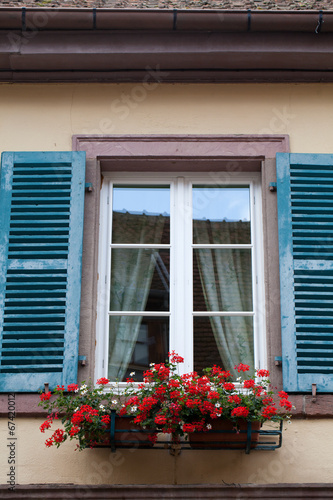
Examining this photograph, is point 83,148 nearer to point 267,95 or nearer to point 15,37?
point 15,37

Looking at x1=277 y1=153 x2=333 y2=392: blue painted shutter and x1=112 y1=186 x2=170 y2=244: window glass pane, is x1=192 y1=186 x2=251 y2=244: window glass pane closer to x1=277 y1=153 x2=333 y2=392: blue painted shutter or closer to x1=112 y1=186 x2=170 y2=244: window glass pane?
x1=112 y1=186 x2=170 y2=244: window glass pane

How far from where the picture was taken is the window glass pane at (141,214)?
6.09 metres

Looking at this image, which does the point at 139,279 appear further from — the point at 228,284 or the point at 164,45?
the point at 164,45

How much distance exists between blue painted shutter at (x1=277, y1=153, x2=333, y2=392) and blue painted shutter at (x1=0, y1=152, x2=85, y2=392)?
1.37m

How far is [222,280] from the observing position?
234 inches

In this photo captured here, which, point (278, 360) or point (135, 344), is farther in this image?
point (135, 344)

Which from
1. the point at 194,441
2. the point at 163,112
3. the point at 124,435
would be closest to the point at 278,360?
the point at 194,441

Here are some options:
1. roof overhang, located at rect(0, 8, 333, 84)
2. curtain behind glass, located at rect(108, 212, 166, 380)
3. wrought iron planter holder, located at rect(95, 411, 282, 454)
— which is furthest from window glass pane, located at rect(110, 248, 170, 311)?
roof overhang, located at rect(0, 8, 333, 84)

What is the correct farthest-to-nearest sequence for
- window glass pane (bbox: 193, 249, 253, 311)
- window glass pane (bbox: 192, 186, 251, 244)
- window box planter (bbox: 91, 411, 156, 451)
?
1. window glass pane (bbox: 192, 186, 251, 244)
2. window glass pane (bbox: 193, 249, 253, 311)
3. window box planter (bbox: 91, 411, 156, 451)

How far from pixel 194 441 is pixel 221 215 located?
1.74m

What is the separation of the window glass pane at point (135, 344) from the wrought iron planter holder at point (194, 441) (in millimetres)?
578

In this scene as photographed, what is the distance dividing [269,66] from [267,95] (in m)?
0.22

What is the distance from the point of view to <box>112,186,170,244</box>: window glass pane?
6.09 m

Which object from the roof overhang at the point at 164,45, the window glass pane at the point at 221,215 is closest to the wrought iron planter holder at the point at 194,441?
the window glass pane at the point at 221,215
